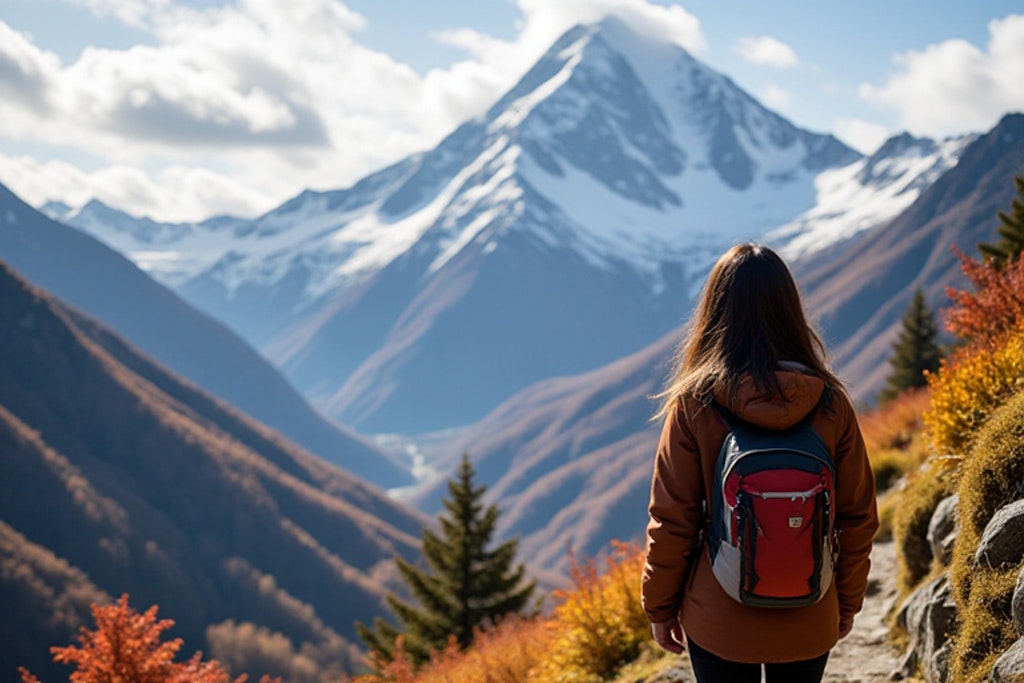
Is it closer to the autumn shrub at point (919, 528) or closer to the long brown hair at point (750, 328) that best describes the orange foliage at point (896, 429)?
the autumn shrub at point (919, 528)

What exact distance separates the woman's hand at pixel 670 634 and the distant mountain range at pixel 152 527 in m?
122

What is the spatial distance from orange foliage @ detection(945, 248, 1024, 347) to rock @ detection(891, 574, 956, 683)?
2755 mm

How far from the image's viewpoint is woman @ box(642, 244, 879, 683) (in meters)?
3.57

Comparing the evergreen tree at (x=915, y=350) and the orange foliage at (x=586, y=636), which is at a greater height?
the evergreen tree at (x=915, y=350)

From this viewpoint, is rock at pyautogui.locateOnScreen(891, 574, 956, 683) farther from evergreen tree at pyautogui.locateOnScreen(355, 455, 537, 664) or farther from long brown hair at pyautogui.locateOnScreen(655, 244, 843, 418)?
evergreen tree at pyautogui.locateOnScreen(355, 455, 537, 664)

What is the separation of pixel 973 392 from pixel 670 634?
158 inches

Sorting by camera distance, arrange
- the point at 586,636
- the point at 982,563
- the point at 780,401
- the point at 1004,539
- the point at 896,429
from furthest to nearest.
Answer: the point at 896,429
the point at 586,636
the point at 982,563
the point at 1004,539
the point at 780,401

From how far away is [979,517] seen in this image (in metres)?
5.28

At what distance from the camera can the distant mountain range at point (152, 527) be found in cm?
12694

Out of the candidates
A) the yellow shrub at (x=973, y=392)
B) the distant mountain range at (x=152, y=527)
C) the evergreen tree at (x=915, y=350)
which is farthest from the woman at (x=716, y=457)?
the distant mountain range at (x=152, y=527)

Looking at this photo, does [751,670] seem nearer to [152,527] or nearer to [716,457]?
[716,457]

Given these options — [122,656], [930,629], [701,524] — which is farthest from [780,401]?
[122,656]

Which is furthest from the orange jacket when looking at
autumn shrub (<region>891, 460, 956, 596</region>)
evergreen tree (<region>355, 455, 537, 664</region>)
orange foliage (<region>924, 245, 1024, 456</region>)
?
evergreen tree (<region>355, 455, 537, 664</region>)

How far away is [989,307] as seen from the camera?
862 centimetres
